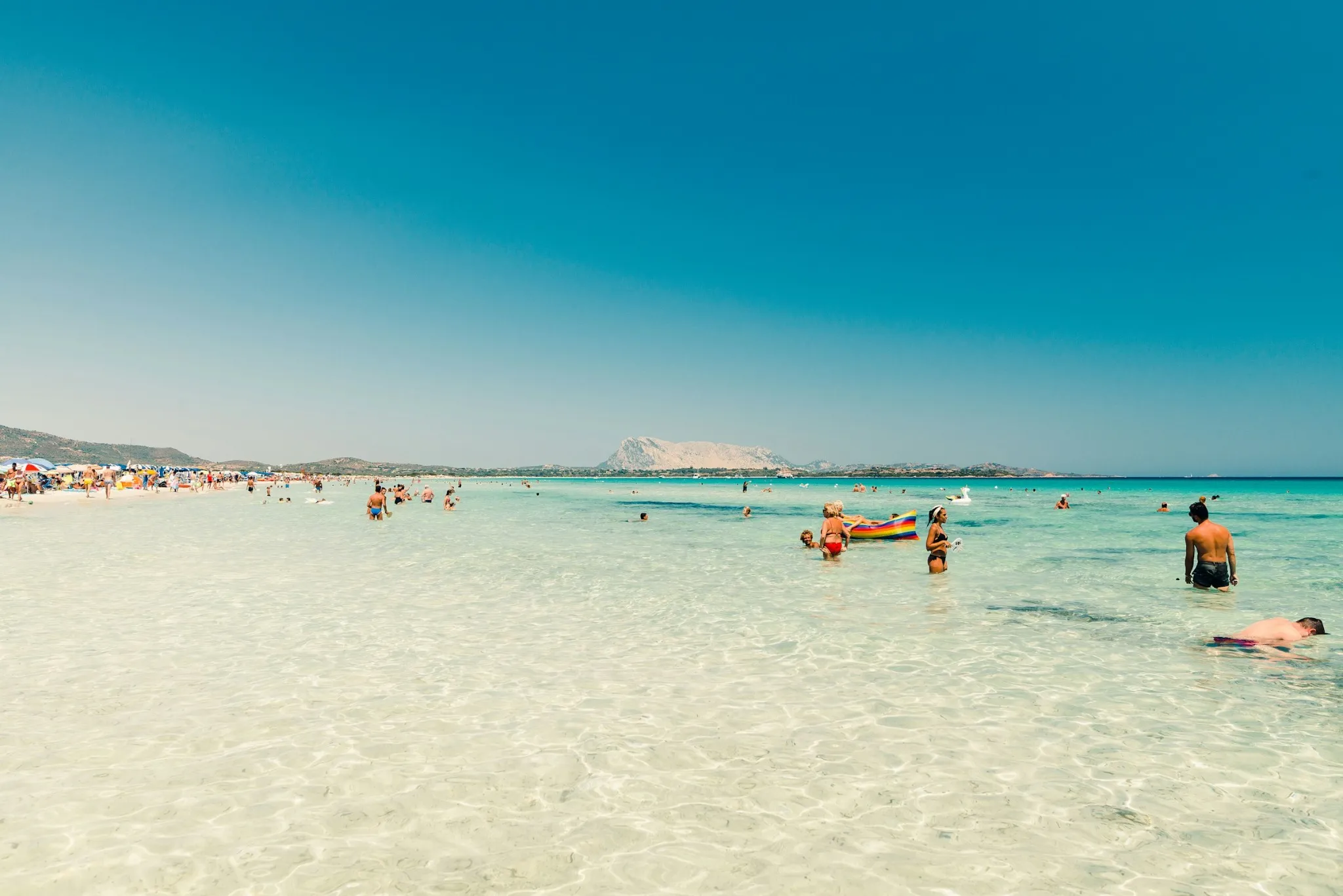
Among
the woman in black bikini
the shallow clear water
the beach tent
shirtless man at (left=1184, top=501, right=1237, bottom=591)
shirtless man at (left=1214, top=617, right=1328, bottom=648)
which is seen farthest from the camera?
the beach tent

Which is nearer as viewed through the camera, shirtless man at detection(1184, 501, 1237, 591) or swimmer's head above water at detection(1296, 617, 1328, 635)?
swimmer's head above water at detection(1296, 617, 1328, 635)

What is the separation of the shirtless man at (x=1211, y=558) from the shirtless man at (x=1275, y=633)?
19.3 ft

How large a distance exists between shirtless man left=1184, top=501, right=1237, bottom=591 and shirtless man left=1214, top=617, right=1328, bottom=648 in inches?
232

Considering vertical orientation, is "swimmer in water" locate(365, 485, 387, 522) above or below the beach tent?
below

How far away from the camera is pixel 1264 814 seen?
6.27 meters

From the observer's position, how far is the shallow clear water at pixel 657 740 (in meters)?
5.44

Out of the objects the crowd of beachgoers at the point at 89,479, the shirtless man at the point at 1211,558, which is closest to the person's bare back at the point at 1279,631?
the shirtless man at the point at 1211,558

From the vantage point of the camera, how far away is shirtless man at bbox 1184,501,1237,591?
61.4ft

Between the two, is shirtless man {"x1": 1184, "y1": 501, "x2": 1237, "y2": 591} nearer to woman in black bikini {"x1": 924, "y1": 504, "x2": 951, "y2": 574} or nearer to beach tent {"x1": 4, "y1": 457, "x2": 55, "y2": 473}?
woman in black bikini {"x1": 924, "y1": 504, "x2": 951, "y2": 574}

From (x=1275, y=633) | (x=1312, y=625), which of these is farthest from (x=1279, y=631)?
(x=1312, y=625)

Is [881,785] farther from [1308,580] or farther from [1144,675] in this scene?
[1308,580]

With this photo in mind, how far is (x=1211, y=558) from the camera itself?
1875 cm

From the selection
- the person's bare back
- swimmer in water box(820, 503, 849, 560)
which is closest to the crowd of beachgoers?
swimmer in water box(820, 503, 849, 560)

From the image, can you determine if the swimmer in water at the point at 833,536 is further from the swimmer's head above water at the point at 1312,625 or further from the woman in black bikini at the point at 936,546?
the swimmer's head above water at the point at 1312,625
